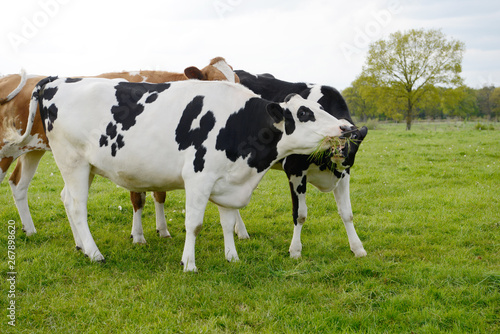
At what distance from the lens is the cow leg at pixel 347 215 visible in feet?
18.1

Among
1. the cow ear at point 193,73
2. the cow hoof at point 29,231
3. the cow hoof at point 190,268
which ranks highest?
the cow ear at point 193,73

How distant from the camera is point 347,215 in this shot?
18.4 ft

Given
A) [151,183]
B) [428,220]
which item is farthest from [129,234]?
[428,220]

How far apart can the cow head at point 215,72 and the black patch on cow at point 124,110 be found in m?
1.27

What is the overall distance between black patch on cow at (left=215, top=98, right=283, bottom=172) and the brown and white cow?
5.55 ft

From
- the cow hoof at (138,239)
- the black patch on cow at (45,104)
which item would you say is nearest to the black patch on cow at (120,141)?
the black patch on cow at (45,104)

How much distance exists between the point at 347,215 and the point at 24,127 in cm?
459

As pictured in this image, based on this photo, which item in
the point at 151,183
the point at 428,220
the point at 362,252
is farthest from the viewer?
the point at 428,220

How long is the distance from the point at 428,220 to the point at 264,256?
3.04 metres

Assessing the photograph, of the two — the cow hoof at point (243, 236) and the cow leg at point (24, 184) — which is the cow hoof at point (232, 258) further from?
the cow leg at point (24, 184)

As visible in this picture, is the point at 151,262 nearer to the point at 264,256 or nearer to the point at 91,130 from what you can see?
the point at 264,256

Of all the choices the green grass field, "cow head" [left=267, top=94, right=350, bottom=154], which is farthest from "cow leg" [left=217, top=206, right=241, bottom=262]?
"cow head" [left=267, top=94, right=350, bottom=154]

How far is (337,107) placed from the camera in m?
5.49

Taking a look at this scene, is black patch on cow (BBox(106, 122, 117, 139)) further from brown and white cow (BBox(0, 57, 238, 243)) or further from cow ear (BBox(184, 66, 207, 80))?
cow ear (BBox(184, 66, 207, 80))
